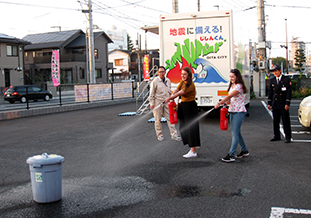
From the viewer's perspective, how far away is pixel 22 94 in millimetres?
29453

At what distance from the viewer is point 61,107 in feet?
61.4

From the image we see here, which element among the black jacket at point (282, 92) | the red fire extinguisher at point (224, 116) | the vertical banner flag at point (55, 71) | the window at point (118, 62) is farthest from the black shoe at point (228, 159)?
the window at point (118, 62)

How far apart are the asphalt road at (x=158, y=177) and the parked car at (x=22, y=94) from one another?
2064 centimetres

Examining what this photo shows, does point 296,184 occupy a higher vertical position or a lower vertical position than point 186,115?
lower

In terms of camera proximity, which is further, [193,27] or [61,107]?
[61,107]

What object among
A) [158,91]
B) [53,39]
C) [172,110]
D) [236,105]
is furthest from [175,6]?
[53,39]

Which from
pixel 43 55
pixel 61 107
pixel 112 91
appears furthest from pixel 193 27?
pixel 43 55

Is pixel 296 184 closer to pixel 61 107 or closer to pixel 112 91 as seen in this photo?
pixel 61 107

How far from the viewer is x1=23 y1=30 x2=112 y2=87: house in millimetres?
48438

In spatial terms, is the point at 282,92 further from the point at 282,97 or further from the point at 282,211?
the point at 282,211

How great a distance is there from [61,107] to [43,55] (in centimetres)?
3437

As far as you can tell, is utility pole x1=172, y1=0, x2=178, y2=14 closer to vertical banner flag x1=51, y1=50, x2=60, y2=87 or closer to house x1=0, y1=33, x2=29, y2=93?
vertical banner flag x1=51, y1=50, x2=60, y2=87

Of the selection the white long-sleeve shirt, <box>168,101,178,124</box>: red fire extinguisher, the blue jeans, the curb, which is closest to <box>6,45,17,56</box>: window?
the curb

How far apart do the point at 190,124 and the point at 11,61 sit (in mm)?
36229
